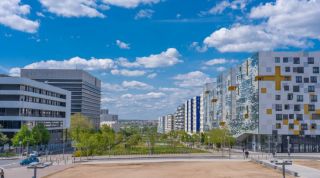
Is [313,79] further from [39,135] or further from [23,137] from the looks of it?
[23,137]

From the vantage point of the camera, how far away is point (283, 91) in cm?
Answer: 10900

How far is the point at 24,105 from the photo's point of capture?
365 feet

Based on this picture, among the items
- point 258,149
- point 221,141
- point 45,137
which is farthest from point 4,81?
point 258,149

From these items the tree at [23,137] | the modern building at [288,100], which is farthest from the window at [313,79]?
the tree at [23,137]

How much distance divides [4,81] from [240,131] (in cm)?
6716

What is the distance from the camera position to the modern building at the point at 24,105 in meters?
109

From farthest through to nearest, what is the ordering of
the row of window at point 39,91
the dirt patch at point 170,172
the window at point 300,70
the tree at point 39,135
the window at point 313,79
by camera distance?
the row of window at point 39,91, the window at point 313,79, the window at point 300,70, the tree at point 39,135, the dirt patch at point 170,172

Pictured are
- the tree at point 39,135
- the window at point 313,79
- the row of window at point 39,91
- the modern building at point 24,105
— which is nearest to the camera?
the tree at point 39,135

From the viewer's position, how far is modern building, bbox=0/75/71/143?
358ft

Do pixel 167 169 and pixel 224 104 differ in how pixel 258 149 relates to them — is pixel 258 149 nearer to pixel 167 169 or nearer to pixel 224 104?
pixel 224 104

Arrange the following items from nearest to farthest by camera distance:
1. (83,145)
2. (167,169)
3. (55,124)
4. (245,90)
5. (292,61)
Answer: (167,169), (83,145), (292,61), (245,90), (55,124)

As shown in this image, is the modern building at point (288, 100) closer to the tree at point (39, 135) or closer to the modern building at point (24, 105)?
the tree at point (39, 135)

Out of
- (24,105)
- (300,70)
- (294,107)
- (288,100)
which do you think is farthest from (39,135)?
(300,70)

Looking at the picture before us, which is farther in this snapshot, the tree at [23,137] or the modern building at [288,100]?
the modern building at [288,100]
